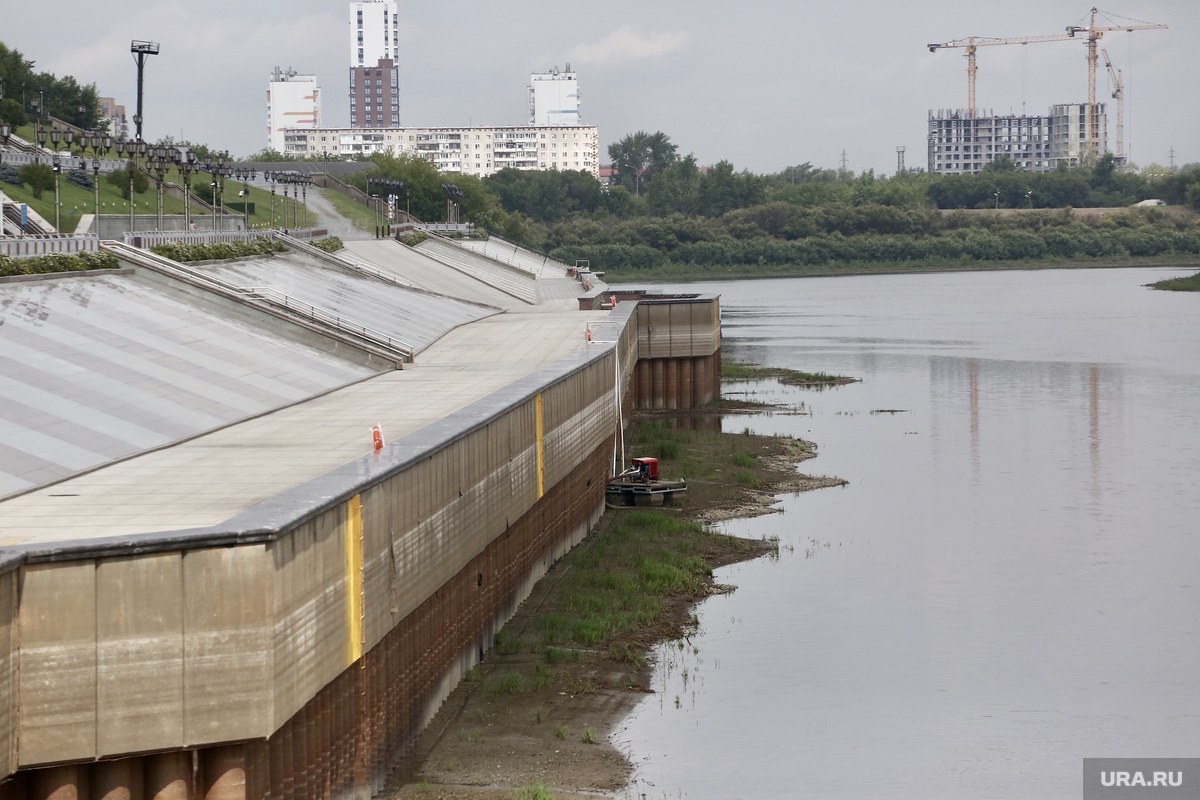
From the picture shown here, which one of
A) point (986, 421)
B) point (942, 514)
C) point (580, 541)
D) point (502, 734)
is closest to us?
point (502, 734)

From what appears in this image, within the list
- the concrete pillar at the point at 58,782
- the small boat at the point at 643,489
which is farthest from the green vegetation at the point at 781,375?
the concrete pillar at the point at 58,782

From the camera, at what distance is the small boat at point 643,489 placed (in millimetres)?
42906

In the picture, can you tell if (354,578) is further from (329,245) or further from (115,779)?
(329,245)

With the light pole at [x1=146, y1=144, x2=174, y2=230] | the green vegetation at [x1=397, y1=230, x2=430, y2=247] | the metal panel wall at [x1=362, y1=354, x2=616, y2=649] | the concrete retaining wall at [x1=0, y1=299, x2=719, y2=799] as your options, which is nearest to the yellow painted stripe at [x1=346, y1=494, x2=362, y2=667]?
the concrete retaining wall at [x1=0, y1=299, x2=719, y2=799]

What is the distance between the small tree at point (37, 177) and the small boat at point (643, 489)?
36475 mm

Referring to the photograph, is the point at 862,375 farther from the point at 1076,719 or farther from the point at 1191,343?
the point at 1076,719

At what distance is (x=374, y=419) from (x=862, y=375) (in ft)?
181

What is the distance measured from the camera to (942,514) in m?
44.1

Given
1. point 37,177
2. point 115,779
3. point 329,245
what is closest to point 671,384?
point 329,245

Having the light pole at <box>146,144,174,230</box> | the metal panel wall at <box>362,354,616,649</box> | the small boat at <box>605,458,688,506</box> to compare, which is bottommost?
the small boat at <box>605,458,688,506</box>

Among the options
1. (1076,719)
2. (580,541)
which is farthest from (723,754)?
(580,541)

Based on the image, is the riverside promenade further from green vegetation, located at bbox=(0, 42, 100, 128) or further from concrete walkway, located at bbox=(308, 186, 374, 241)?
green vegetation, located at bbox=(0, 42, 100, 128)

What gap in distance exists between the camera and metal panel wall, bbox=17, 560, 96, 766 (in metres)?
15.4

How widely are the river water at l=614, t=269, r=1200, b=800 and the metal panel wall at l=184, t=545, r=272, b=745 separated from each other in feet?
22.7
